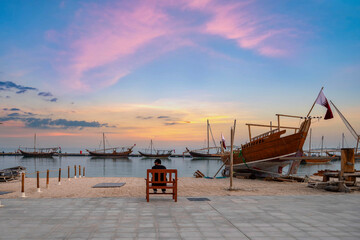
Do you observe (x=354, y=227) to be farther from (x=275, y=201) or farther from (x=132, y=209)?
→ (x=132, y=209)

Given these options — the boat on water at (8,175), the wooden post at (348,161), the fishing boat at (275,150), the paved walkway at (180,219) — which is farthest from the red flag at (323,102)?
the boat on water at (8,175)

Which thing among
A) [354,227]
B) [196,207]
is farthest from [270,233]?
[196,207]

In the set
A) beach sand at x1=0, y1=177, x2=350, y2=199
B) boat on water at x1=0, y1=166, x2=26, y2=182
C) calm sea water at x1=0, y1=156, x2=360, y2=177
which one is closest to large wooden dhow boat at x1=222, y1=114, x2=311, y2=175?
beach sand at x1=0, y1=177, x2=350, y2=199

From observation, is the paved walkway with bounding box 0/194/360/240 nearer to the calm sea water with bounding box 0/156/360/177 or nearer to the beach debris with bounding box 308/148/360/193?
the beach debris with bounding box 308/148/360/193

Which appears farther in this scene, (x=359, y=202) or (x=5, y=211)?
(x=359, y=202)

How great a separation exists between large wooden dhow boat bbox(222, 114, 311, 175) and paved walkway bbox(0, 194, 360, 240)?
487 inches

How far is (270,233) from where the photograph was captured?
6.11 metres

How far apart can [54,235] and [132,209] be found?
111 inches

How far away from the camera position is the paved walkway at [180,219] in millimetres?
6023

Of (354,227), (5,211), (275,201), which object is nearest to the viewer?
(354,227)

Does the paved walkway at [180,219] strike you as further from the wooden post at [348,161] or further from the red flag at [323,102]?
the red flag at [323,102]

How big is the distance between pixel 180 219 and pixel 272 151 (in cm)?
1741

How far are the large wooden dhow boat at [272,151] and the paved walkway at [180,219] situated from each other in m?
12.4

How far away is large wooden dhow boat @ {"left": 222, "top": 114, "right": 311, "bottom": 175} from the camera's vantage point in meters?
22.4
